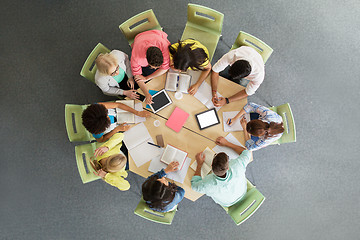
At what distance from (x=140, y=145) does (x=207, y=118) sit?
0.73 m

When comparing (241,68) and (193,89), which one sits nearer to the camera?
(241,68)

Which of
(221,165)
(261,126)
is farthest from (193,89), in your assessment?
(221,165)

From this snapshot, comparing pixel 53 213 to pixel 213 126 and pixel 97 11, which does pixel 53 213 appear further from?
pixel 97 11

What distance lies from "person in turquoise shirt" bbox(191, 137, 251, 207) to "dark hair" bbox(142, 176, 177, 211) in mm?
294

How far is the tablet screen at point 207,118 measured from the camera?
2.30 m

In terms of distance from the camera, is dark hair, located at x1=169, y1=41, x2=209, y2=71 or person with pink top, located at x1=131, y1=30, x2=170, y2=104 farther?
person with pink top, located at x1=131, y1=30, x2=170, y2=104

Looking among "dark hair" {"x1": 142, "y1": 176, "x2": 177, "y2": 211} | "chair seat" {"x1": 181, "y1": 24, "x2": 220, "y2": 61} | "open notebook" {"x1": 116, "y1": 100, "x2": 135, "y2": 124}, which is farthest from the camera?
"chair seat" {"x1": 181, "y1": 24, "x2": 220, "y2": 61}

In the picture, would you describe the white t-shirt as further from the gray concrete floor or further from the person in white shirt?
the gray concrete floor

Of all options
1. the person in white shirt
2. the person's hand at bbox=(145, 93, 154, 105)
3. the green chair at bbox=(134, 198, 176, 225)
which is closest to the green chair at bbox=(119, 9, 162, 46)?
the person's hand at bbox=(145, 93, 154, 105)

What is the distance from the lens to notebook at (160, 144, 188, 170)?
223cm

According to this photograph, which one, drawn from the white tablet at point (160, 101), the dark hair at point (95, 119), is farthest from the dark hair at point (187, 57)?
the dark hair at point (95, 119)

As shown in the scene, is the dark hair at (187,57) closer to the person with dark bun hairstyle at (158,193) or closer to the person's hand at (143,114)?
the person's hand at (143,114)

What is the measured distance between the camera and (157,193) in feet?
5.93

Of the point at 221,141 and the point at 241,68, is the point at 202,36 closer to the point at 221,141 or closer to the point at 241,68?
the point at 241,68
